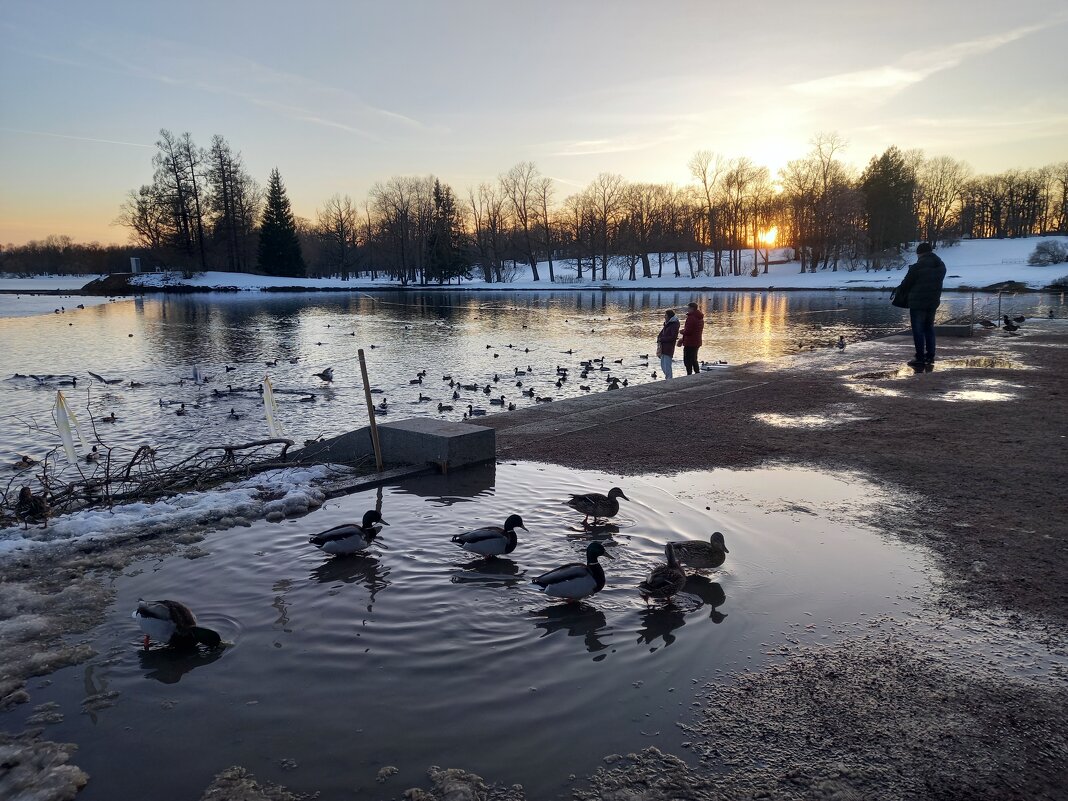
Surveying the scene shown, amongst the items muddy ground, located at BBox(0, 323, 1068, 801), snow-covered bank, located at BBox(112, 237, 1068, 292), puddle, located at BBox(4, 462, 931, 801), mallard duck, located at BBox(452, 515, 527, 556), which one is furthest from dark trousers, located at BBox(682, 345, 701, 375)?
snow-covered bank, located at BBox(112, 237, 1068, 292)

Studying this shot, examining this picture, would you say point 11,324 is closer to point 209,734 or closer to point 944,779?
point 209,734

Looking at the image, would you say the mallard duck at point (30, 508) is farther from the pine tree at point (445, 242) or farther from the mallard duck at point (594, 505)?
the pine tree at point (445, 242)

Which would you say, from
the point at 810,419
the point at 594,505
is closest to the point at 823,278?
the point at 810,419

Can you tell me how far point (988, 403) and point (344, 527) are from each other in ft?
39.2

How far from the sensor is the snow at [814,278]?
7312 centimetres

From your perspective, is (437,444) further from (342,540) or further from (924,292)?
(924,292)

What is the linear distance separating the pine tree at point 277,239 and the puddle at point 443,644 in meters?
98.5

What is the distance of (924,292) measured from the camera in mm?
16891

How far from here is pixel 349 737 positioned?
13.0ft

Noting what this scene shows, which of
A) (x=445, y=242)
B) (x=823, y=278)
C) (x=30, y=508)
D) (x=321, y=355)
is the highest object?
(x=445, y=242)

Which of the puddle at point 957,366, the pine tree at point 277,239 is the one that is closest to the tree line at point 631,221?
the pine tree at point 277,239

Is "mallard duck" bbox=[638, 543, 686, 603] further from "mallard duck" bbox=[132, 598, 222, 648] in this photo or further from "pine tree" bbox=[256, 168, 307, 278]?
"pine tree" bbox=[256, 168, 307, 278]

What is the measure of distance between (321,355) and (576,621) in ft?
89.5

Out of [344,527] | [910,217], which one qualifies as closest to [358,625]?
[344,527]
